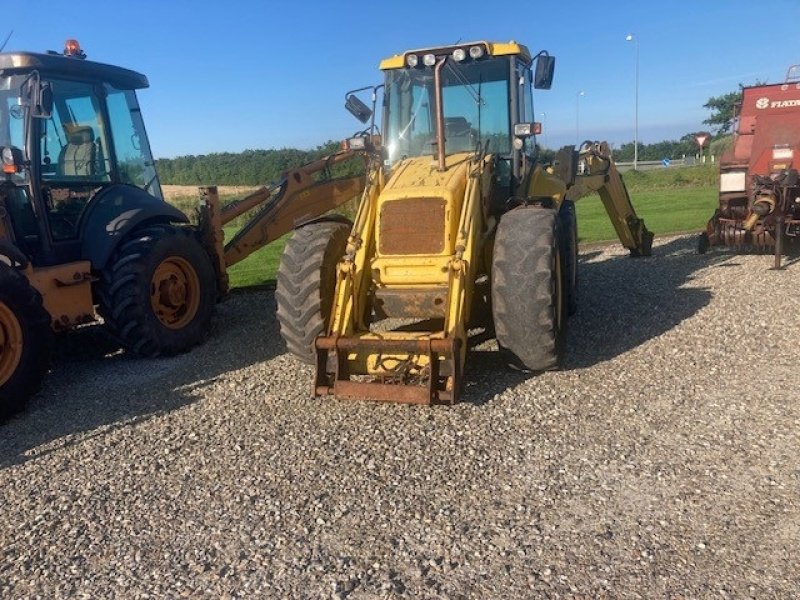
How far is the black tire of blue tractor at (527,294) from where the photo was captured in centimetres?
582

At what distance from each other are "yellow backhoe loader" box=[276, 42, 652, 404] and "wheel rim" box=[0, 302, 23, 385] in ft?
6.63

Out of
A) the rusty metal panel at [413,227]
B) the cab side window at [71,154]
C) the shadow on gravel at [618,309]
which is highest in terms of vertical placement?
the cab side window at [71,154]

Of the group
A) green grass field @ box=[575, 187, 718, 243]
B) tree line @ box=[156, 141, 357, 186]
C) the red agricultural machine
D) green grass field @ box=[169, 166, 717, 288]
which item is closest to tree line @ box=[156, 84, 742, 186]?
tree line @ box=[156, 141, 357, 186]

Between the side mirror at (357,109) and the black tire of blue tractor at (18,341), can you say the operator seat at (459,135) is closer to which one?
the side mirror at (357,109)

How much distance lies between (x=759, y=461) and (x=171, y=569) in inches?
131

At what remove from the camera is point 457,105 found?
721 centimetres

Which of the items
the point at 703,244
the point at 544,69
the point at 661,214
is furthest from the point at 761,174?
the point at 661,214

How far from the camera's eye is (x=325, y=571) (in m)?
3.53

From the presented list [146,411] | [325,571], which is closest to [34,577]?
[325,571]

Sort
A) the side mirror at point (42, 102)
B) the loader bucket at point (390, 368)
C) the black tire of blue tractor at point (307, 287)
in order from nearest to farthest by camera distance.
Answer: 1. the loader bucket at point (390, 368)
2. the black tire of blue tractor at point (307, 287)
3. the side mirror at point (42, 102)

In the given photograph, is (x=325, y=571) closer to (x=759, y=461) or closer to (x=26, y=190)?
(x=759, y=461)

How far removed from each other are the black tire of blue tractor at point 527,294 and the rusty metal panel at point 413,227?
1.62ft

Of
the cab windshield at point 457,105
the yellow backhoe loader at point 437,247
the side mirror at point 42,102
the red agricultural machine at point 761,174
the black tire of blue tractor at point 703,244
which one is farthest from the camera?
the black tire of blue tractor at point 703,244

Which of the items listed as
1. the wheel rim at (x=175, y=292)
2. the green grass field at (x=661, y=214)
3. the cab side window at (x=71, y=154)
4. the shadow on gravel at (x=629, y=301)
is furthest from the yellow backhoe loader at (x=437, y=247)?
the green grass field at (x=661, y=214)
